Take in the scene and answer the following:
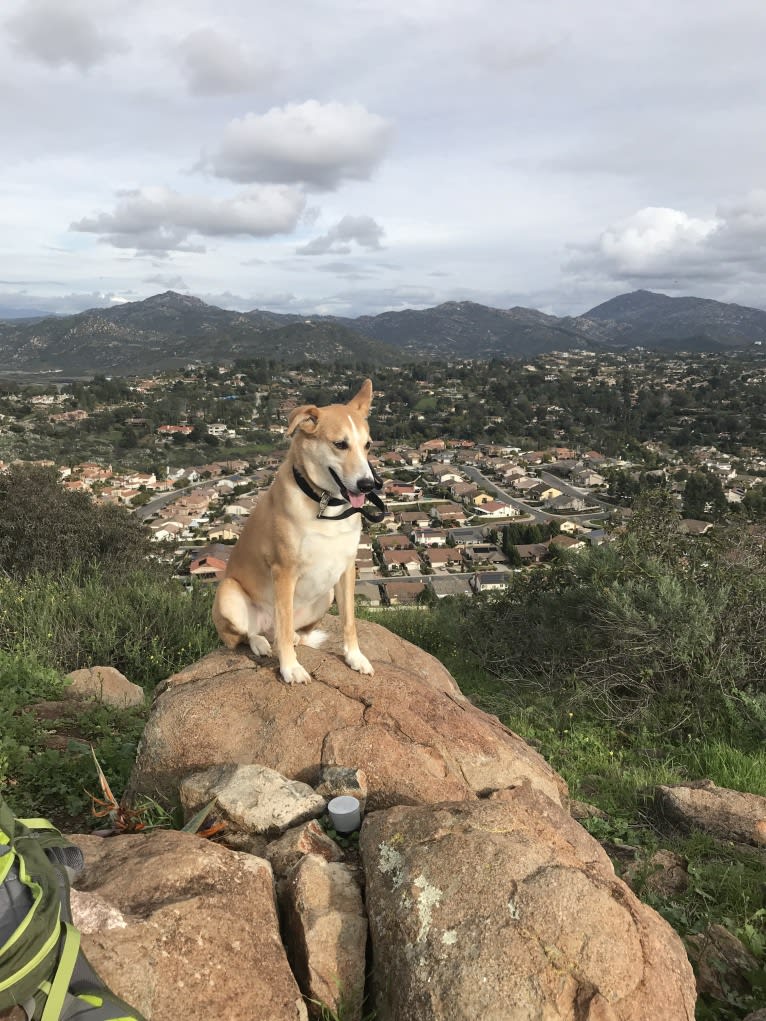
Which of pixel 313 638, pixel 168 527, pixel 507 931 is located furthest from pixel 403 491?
pixel 507 931

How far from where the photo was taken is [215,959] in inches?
74.5

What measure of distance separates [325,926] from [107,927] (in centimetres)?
73

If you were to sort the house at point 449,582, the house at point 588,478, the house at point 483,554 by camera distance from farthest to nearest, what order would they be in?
the house at point 588,478, the house at point 483,554, the house at point 449,582

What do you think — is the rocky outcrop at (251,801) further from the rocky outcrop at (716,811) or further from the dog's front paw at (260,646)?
the rocky outcrop at (716,811)

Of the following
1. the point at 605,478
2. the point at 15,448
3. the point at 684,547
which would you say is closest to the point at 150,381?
the point at 15,448

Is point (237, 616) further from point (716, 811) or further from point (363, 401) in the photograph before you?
point (716, 811)

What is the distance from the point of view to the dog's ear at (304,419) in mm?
3438

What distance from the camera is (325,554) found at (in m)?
3.74

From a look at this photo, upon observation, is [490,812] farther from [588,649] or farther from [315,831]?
[588,649]

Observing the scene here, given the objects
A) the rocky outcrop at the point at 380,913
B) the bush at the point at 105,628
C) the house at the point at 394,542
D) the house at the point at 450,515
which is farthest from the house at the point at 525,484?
the rocky outcrop at the point at 380,913

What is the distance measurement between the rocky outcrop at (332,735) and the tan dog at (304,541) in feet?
0.68

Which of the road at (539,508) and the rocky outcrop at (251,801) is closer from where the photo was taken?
the rocky outcrop at (251,801)

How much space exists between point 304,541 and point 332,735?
1146mm

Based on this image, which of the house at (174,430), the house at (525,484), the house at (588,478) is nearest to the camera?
the house at (588,478)
